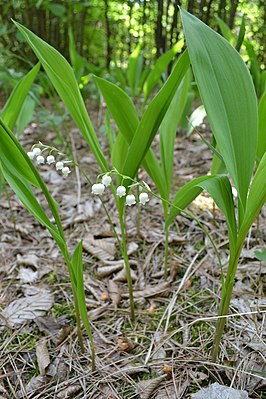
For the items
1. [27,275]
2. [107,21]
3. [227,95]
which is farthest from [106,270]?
[107,21]

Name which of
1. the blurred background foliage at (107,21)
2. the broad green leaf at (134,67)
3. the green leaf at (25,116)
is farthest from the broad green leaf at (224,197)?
the blurred background foliage at (107,21)

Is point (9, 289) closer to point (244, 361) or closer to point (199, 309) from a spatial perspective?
point (199, 309)

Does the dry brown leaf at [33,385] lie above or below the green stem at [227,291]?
below

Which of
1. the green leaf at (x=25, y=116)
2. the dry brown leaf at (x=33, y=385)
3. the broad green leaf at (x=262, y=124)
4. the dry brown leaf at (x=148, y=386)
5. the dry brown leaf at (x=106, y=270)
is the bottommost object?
the dry brown leaf at (x=106, y=270)

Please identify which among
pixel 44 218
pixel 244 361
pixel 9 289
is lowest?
pixel 9 289

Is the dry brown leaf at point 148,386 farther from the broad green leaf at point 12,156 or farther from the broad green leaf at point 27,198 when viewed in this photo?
the broad green leaf at point 12,156

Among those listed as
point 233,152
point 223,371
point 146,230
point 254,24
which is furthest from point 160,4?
point 223,371
